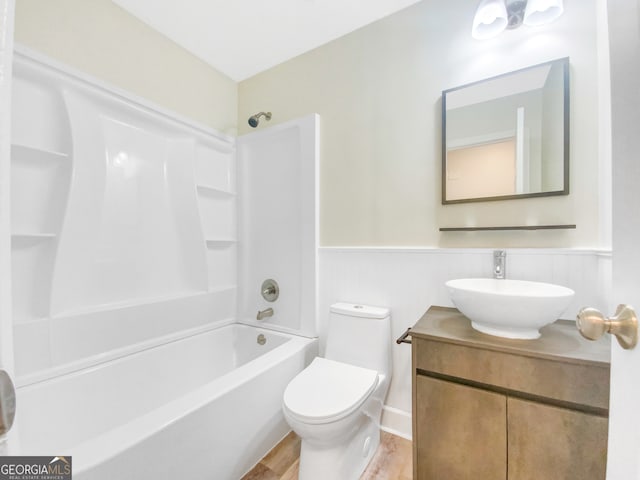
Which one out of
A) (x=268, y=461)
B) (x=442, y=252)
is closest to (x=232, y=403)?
(x=268, y=461)

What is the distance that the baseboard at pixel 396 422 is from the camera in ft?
5.06

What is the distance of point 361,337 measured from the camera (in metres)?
1.53

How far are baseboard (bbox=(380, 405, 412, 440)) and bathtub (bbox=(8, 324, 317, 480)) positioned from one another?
566mm

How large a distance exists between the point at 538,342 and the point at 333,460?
37.5 inches

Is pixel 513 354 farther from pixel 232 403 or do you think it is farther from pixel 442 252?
pixel 232 403

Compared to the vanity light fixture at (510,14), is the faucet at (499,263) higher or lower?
lower

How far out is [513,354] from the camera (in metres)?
0.90

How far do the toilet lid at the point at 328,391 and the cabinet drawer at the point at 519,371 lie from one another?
32cm

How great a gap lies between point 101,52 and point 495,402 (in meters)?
2.51

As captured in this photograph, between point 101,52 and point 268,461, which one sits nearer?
point 268,461

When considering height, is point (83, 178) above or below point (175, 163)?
below

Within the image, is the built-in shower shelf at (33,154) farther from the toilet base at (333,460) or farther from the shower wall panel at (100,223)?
the toilet base at (333,460)

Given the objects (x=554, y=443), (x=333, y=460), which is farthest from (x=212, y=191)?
(x=554, y=443)

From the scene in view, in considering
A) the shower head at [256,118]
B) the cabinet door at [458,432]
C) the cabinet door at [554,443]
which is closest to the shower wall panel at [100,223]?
the shower head at [256,118]
